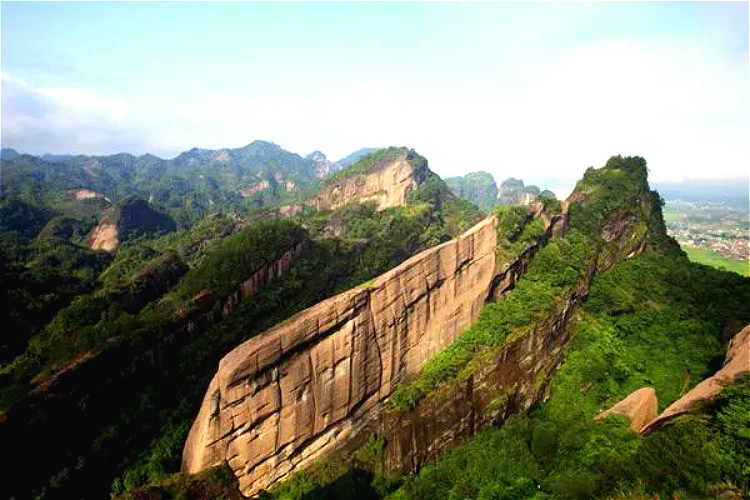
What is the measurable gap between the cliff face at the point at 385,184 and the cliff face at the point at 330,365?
48977 millimetres

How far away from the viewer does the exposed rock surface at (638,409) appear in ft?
58.9

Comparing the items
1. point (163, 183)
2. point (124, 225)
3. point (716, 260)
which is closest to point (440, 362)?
point (124, 225)

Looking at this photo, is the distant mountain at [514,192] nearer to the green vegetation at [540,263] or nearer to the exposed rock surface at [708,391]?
the green vegetation at [540,263]

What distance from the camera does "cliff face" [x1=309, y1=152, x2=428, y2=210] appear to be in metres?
73.4

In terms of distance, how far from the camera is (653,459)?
1300 centimetres

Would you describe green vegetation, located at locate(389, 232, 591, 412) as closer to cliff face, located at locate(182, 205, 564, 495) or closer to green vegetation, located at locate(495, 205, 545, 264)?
cliff face, located at locate(182, 205, 564, 495)

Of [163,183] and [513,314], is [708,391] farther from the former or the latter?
[163,183]

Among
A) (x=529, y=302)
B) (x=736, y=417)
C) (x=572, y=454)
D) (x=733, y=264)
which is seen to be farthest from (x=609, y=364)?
(x=733, y=264)

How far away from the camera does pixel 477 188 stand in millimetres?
142375

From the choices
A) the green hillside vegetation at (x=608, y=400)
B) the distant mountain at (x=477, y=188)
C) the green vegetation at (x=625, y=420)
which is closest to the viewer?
the green vegetation at (x=625, y=420)

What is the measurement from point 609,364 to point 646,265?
10067 mm

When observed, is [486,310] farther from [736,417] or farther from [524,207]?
[736,417]

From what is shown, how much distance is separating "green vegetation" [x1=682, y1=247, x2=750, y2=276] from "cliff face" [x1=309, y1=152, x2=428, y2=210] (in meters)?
40.6

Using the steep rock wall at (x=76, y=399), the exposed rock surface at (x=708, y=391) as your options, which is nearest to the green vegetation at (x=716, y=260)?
the exposed rock surface at (x=708, y=391)
